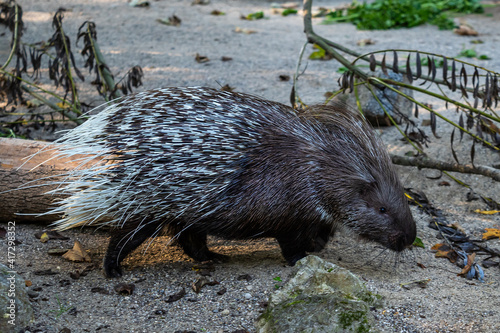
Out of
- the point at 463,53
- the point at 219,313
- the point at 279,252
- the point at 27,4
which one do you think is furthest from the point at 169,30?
the point at 219,313

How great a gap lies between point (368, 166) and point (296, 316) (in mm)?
1038

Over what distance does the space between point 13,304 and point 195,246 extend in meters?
1.10

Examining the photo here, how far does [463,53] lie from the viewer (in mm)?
6914

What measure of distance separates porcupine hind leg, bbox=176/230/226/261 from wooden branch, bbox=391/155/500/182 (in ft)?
5.55

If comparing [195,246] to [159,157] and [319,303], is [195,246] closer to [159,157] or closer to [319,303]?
[159,157]

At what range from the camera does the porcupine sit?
2.71 meters

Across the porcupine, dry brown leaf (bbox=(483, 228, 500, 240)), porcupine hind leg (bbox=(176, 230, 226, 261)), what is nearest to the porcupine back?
the porcupine

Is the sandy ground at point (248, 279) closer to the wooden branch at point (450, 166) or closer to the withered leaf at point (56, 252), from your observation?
the withered leaf at point (56, 252)

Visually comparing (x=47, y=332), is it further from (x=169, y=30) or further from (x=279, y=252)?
(x=169, y=30)

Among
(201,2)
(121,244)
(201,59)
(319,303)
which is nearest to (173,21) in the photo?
(201,2)

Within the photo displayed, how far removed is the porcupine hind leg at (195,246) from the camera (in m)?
3.07

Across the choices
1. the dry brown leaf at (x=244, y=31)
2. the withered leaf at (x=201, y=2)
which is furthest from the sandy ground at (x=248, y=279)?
the withered leaf at (x=201, y=2)

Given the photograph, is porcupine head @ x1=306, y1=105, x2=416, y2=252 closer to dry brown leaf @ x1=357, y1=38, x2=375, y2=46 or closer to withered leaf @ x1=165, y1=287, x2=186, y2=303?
withered leaf @ x1=165, y1=287, x2=186, y2=303

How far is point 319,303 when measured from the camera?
220 cm
